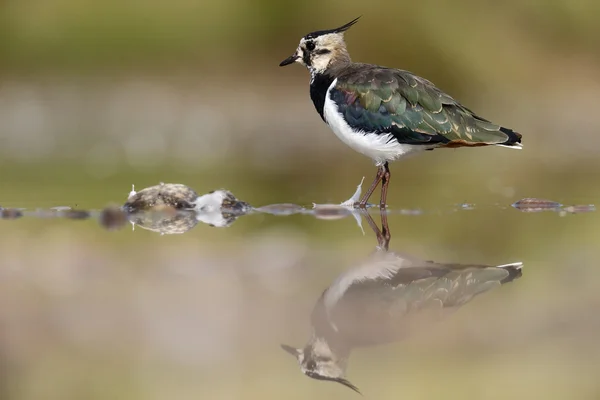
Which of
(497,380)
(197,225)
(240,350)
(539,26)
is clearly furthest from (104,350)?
(539,26)

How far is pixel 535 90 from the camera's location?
57.8ft

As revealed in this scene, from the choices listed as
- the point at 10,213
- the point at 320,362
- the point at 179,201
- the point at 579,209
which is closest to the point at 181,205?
the point at 179,201

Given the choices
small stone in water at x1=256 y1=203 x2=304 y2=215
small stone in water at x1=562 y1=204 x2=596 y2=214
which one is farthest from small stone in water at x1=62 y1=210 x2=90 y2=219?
small stone in water at x1=562 y1=204 x2=596 y2=214

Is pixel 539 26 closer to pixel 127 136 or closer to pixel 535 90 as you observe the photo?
pixel 535 90

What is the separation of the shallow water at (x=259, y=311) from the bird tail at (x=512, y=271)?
4 centimetres

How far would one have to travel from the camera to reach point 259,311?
4766 millimetres

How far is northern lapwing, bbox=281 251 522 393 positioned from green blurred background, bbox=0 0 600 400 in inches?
3.9

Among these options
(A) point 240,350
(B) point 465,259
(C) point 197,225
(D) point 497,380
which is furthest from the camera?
(C) point 197,225

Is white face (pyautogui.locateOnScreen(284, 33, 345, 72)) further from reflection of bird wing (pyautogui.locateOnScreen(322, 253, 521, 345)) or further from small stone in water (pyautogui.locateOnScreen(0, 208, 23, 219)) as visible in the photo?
reflection of bird wing (pyautogui.locateOnScreen(322, 253, 521, 345))

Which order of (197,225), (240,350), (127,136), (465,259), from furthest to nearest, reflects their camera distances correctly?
(127,136) → (197,225) → (465,259) → (240,350)

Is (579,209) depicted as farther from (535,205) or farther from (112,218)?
(112,218)

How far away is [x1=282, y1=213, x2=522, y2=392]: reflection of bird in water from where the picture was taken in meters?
4.09

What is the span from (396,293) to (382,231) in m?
2.24

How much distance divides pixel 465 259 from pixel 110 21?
488 inches
